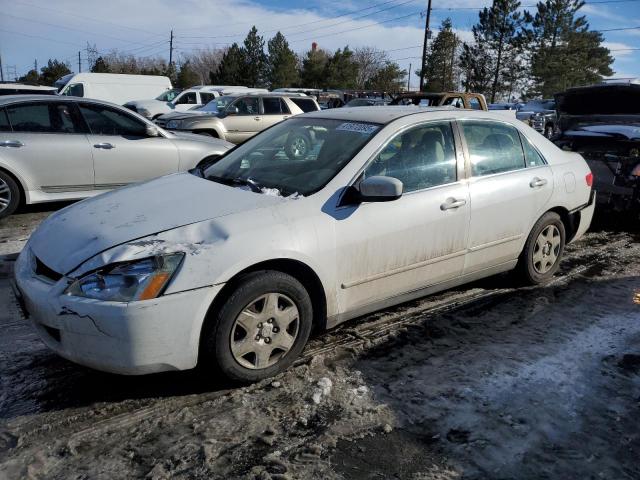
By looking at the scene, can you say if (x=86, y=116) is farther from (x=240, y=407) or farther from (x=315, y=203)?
(x=240, y=407)

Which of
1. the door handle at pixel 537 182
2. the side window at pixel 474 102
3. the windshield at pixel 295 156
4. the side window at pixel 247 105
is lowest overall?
the door handle at pixel 537 182

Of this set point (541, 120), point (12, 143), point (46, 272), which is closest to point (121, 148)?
point (12, 143)

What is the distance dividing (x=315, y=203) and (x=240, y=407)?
124 cm

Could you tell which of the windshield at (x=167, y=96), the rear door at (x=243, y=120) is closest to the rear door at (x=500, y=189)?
the rear door at (x=243, y=120)

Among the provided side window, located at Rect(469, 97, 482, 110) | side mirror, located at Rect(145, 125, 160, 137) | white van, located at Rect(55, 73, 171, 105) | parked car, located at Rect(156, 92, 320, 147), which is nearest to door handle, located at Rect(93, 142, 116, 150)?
side mirror, located at Rect(145, 125, 160, 137)

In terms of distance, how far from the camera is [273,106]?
14.7m

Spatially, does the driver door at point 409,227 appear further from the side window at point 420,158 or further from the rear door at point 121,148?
the rear door at point 121,148

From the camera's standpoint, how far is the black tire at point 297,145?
12.8ft

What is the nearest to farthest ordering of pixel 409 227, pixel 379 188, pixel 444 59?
pixel 379 188, pixel 409 227, pixel 444 59

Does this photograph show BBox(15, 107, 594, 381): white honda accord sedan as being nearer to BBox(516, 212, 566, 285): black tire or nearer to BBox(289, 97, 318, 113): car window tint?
BBox(516, 212, 566, 285): black tire

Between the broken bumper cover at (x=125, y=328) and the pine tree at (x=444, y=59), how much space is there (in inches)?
2328

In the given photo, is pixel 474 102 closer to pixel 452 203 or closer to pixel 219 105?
pixel 219 105

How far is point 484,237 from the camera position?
4102 mm

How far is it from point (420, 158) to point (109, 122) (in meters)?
5.05
